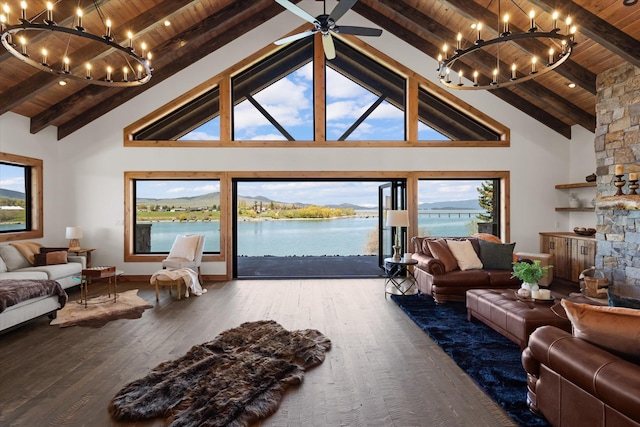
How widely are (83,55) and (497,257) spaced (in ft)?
22.8

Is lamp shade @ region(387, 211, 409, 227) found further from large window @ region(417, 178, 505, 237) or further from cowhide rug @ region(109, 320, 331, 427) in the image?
cowhide rug @ region(109, 320, 331, 427)

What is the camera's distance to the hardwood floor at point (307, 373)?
2438 millimetres

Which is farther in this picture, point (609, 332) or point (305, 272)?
point (305, 272)

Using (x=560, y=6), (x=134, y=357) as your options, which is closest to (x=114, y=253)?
(x=134, y=357)

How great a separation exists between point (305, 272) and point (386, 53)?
16.0ft

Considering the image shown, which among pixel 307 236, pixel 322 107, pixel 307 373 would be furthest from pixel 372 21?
pixel 307 236

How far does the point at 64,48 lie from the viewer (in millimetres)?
5449

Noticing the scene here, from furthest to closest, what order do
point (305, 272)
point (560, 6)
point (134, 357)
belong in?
1. point (305, 272)
2. point (560, 6)
3. point (134, 357)

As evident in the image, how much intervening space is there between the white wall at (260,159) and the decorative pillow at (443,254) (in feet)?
7.13

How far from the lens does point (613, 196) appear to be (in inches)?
211

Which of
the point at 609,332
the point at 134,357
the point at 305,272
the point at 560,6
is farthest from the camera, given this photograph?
the point at 305,272

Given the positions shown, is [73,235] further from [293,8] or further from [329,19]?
[329,19]

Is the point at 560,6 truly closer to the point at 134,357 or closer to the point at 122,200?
the point at 134,357

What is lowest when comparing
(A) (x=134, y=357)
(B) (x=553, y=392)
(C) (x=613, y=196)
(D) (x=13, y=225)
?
(A) (x=134, y=357)
